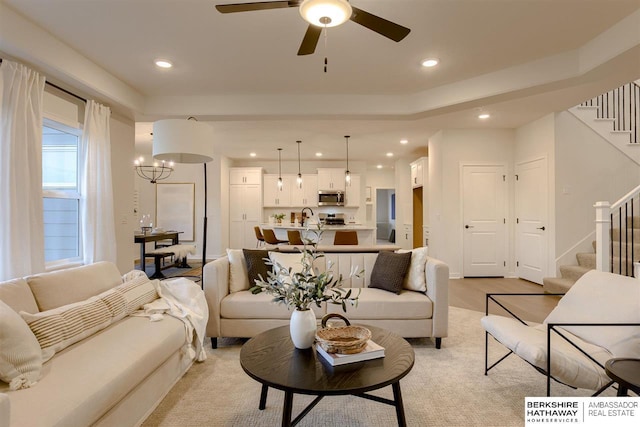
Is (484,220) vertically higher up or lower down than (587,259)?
higher up

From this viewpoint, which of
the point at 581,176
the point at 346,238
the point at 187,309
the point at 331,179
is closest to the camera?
the point at 187,309

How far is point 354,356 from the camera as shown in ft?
5.24

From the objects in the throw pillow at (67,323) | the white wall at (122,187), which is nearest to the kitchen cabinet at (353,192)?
the white wall at (122,187)

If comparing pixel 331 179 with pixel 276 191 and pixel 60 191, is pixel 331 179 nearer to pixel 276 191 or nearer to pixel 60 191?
pixel 276 191

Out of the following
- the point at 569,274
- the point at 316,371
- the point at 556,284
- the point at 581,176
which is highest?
the point at 581,176

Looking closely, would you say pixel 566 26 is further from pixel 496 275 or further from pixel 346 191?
pixel 346 191

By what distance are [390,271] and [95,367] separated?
227cm

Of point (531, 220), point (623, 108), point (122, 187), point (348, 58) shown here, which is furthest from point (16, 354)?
point (623, 108)

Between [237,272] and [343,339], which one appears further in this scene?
[237,272]

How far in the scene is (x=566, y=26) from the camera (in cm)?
275

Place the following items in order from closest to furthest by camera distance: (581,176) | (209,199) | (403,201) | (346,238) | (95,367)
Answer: (95,367) → (581,176) → (346,238) → (209,199) → (403,201)

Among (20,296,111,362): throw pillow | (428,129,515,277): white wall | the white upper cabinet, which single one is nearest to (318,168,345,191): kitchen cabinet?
the white upper cabinet

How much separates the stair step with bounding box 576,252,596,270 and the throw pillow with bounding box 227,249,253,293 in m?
4.58

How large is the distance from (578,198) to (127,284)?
5826 mm
